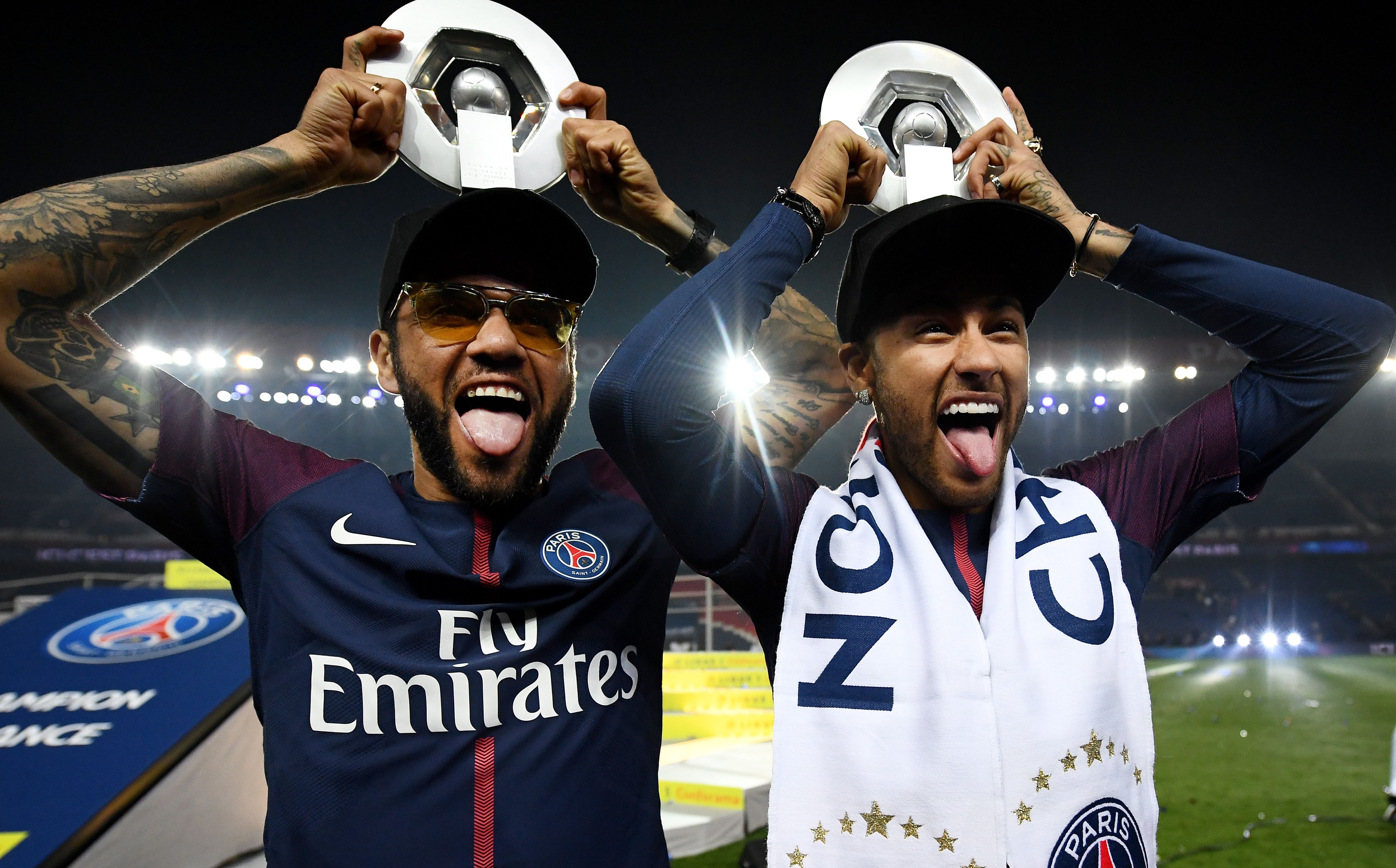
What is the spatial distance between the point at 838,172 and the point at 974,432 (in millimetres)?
553

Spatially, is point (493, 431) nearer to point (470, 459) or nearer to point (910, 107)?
point (470, 459)

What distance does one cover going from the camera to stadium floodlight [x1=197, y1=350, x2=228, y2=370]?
1841 cm

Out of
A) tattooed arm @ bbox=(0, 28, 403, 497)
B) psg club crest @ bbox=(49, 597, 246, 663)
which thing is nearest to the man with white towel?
tattooed arm @ bbox=(0, 28, 403, 497)

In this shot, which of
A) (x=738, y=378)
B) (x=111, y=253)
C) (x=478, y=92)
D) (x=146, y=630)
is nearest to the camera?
(x=111, y=253)

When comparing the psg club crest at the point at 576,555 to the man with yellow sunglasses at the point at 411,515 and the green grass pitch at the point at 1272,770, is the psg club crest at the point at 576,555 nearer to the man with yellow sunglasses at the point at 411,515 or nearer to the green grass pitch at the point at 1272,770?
the man with yellow sunglasses at the point at 411,515

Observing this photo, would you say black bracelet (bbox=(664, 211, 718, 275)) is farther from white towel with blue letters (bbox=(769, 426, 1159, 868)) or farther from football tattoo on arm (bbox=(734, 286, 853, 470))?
white towel with blue letters (bbox=(769, 426, 1159, 868))

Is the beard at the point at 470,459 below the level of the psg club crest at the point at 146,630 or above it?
above

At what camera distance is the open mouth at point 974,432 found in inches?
55.7

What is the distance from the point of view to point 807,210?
1422 millimetres

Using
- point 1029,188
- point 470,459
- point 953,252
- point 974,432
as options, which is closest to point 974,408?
point 974,432

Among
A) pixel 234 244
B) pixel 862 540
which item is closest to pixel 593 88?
pixel 862 540

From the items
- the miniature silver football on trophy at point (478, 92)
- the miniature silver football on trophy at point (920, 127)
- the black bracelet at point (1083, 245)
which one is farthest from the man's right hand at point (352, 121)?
the black bracelet at point (1083, 245)

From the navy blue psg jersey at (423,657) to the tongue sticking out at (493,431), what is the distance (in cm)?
16

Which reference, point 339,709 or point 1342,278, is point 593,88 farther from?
point 1342,278
